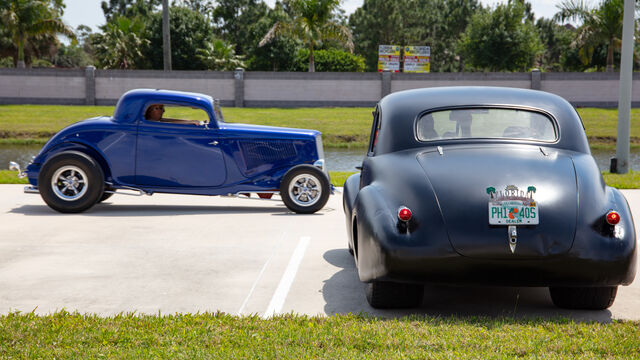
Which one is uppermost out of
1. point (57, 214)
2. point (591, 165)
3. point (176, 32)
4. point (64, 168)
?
point (176, 32)

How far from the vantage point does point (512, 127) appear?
5.36m

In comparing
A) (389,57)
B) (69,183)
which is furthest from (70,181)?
(389,57)

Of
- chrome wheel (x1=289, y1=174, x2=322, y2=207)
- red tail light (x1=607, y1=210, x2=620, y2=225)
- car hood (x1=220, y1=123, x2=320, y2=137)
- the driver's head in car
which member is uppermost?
the driver's head in car

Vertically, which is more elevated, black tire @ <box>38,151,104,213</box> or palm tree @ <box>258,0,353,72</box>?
palm tree @ <box>258,0,353,72</box>

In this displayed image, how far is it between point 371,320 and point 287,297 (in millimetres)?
931

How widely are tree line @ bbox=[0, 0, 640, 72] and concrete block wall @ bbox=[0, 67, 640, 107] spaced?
95.2 inches

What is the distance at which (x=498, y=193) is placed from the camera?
14.4 ft

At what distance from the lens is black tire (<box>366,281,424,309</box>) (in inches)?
185

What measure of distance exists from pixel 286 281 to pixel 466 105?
6.60ft

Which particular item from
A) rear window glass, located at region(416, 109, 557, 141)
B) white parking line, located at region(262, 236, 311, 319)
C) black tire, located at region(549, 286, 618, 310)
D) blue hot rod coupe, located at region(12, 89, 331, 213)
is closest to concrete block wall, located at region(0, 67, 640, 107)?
blue hot rod coupe, located at region(12, 89, 331, 213)

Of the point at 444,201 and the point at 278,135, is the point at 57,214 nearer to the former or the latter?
the point at 278,135

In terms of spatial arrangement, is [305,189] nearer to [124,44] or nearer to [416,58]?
[124,44]

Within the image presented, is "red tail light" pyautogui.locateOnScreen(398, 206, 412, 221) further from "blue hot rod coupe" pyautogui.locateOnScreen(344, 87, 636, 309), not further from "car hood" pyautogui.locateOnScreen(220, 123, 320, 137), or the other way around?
"car hood" pyautogui.locateOnScreen(220, 123, 320, 137)

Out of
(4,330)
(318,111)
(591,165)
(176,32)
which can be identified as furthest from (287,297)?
(176,32)
